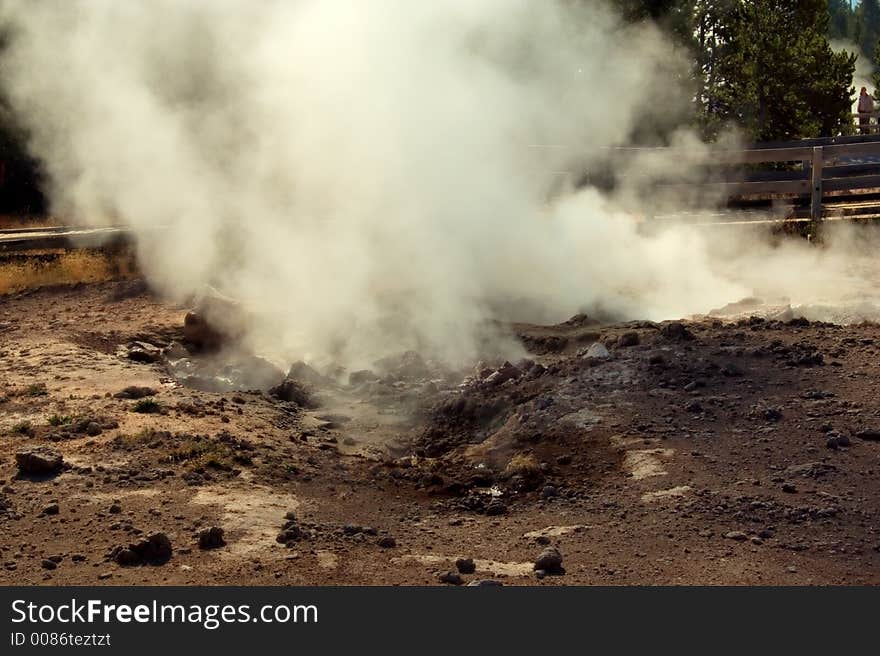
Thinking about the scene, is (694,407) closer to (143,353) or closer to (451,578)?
(451,578)

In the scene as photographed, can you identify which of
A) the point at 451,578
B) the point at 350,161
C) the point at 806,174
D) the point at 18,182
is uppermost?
the point at 18,182

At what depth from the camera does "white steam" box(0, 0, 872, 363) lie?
11.5 meters

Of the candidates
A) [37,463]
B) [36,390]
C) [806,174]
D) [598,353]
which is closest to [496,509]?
[598,353]

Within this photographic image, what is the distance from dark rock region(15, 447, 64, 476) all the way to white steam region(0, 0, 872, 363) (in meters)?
3.67

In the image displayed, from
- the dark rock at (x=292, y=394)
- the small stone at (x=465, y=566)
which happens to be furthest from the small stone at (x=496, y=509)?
the dark rock at (x=292, y=394)

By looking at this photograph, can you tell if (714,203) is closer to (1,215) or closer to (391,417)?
(391,417)

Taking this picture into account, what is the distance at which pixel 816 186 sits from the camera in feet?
51.0

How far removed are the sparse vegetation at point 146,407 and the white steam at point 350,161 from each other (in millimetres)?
2262

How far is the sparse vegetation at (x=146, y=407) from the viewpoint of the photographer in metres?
8.47

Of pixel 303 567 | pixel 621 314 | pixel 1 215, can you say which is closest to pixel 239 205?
pixel 621 314

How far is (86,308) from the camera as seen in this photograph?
1341cm

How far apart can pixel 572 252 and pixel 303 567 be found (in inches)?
301

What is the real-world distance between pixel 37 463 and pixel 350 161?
5.73 meters

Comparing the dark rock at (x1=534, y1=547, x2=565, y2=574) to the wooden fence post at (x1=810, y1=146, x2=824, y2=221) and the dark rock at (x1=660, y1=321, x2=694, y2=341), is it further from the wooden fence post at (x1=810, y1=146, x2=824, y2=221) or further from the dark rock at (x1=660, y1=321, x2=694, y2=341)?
the wooden fence post at (x1=810, y1=146, x2=824, y2=221)
